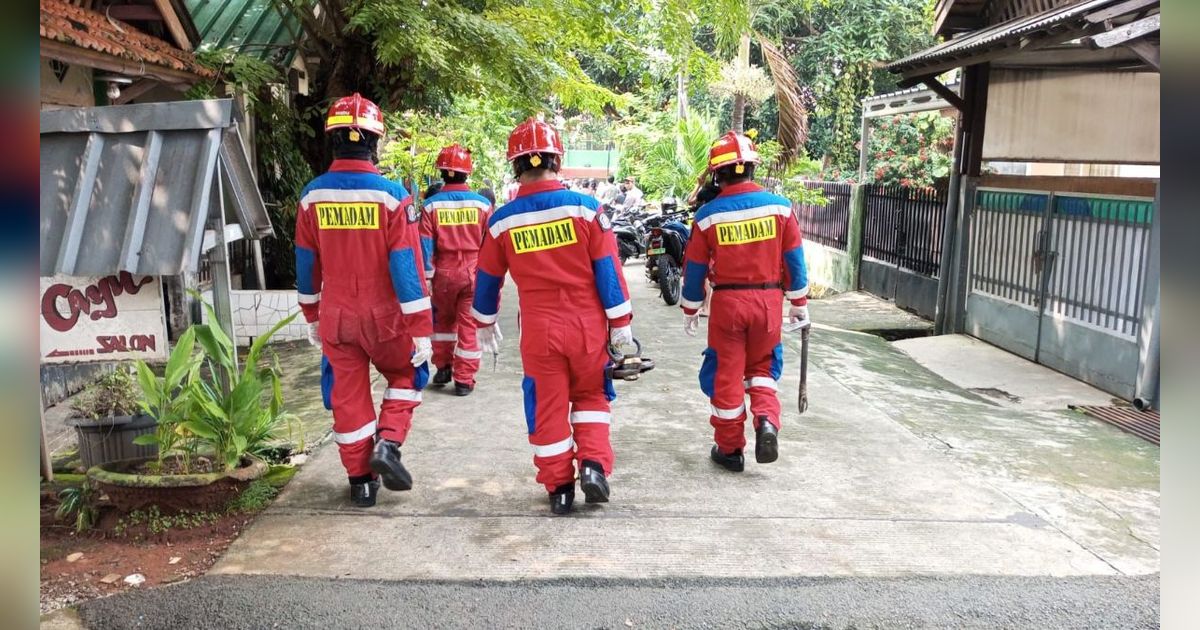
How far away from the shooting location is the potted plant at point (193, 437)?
4.20 meters

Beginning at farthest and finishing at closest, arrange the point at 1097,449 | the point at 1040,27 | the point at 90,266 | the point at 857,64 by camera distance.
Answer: the point at 857,64
the point at 1040,27
the point at 1097,449
the point at 90,266

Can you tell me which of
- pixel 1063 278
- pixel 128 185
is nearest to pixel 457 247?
pixel 128 185

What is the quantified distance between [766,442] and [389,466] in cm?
209

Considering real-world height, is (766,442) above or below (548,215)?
below

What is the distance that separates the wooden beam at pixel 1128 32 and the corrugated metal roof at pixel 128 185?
5.36 m

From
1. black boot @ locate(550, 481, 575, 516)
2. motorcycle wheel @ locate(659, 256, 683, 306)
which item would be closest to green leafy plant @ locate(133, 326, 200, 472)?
black boot @ locate(550, 481, 575, 516)

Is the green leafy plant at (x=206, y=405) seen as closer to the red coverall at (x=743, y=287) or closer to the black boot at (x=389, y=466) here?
the black boot at (x=389, y=466)

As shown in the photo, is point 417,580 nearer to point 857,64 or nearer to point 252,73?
point 252,73

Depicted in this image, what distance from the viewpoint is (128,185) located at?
14.3 ft

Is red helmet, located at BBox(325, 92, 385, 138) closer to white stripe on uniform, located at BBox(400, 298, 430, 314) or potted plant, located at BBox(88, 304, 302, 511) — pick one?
white stripe on uniform, located at BBox(400, 298, 430, 314)

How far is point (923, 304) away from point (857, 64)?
1213 cm

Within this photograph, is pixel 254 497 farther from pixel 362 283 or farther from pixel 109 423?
pixel 362 283

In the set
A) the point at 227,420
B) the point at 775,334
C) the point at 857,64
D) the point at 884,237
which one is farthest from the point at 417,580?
the point at 857,64

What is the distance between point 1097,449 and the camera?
19.4 feet
